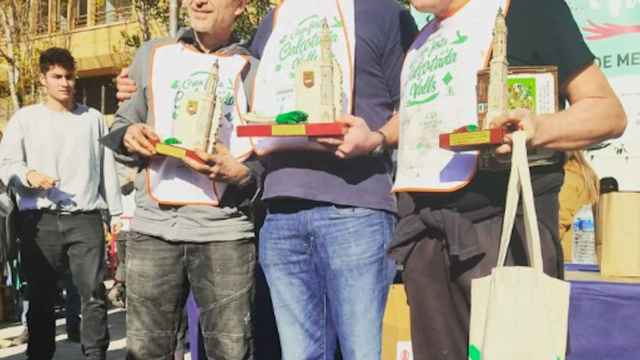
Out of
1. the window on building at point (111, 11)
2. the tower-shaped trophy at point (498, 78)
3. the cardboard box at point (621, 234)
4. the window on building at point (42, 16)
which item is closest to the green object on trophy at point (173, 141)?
the tower-shaped trophy at point (498, 78)

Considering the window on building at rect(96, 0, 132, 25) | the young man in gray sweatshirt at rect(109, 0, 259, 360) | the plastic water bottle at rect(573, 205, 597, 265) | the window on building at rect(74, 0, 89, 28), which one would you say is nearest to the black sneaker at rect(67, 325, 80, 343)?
the young man in gray sweatshirt at rect(109, 0, 259, 360)

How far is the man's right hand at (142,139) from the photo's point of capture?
2.49 meters


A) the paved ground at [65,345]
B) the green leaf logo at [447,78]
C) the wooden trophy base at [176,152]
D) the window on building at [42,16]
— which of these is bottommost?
the paved ground at [65,345]

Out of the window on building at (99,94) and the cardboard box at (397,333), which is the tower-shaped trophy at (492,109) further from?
the window on building at (99,94)

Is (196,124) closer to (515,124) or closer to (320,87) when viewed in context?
(320,87)

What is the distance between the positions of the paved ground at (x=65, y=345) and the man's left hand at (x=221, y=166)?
2.86 m

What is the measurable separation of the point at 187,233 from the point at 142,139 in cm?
34

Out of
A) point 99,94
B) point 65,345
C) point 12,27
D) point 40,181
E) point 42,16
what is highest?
point 42,16

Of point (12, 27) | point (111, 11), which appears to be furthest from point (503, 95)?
point (111, 11)

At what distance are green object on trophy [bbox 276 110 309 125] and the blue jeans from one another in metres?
0.31

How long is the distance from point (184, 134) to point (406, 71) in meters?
0.79

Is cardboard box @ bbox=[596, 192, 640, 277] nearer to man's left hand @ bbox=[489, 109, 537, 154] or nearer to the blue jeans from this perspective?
the blue jeans

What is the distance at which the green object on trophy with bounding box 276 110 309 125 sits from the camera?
6.82 ft

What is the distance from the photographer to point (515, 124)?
1621 mm
